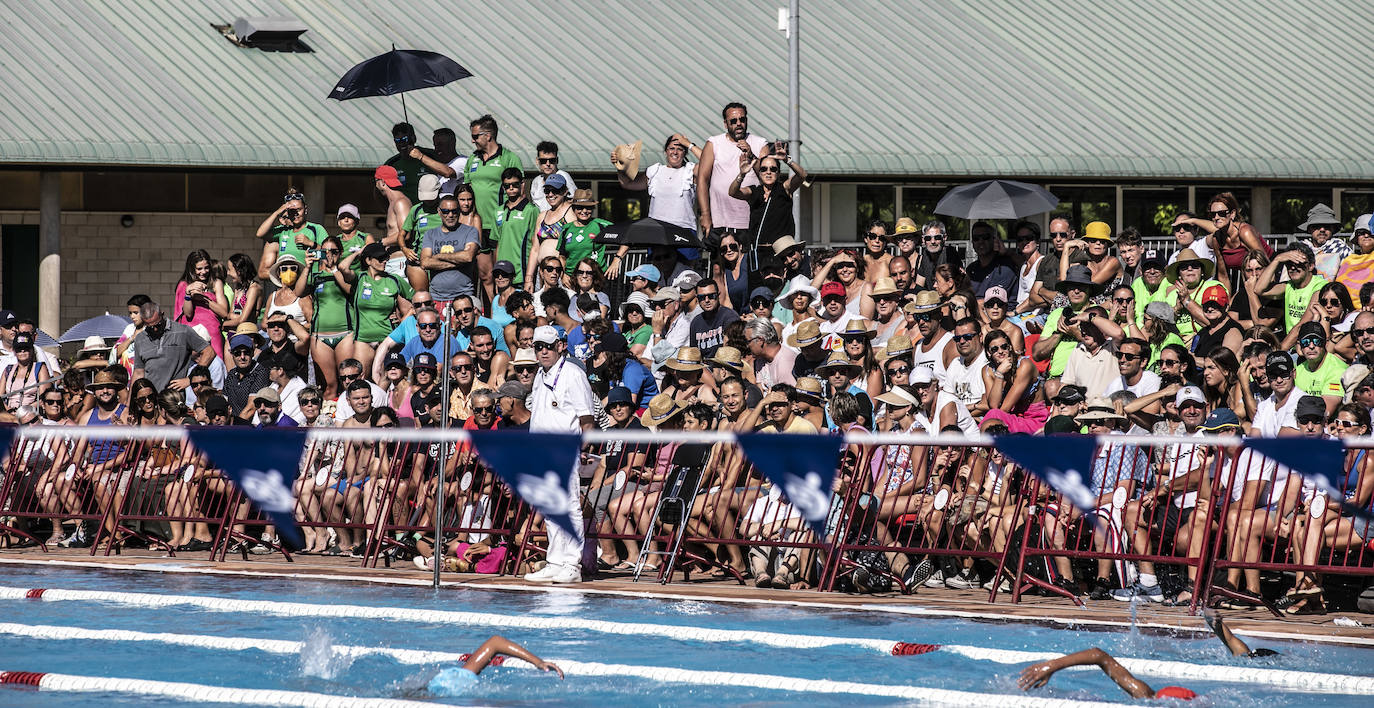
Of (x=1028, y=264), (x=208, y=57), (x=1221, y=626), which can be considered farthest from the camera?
(x=208, y=57)

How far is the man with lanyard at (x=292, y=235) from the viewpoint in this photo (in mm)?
18484

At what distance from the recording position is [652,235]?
57.2 feet

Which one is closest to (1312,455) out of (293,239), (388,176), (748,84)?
(293,239)

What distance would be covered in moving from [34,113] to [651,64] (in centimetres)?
821

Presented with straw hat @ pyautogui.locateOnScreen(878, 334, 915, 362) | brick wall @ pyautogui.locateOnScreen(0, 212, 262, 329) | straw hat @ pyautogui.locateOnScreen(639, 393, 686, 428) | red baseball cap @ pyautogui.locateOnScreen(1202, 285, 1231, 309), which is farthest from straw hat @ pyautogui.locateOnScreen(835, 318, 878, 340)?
brick wall @ pyautogui.locateOnScreen(0, 212, 262, 329)

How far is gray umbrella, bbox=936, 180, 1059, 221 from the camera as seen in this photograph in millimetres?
18062

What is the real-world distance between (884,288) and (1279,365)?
4130mm

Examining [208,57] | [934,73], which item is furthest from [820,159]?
[208,57]

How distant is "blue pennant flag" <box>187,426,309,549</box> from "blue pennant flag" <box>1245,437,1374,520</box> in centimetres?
617

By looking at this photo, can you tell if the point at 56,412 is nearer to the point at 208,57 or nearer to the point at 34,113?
the point at 34,113

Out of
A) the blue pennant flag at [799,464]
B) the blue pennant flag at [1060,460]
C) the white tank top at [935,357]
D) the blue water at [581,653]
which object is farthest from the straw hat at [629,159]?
the blue pennant flag at [1060,460]

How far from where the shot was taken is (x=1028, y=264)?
55.4 feet

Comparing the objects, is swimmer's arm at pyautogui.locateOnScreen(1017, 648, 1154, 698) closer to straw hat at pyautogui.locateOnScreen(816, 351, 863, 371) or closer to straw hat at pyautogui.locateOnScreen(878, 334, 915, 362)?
straw hat at pyautogui.locateOnScreen(816, 351, 863, 371)

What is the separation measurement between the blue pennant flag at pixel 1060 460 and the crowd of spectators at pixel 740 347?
0.63 meters
